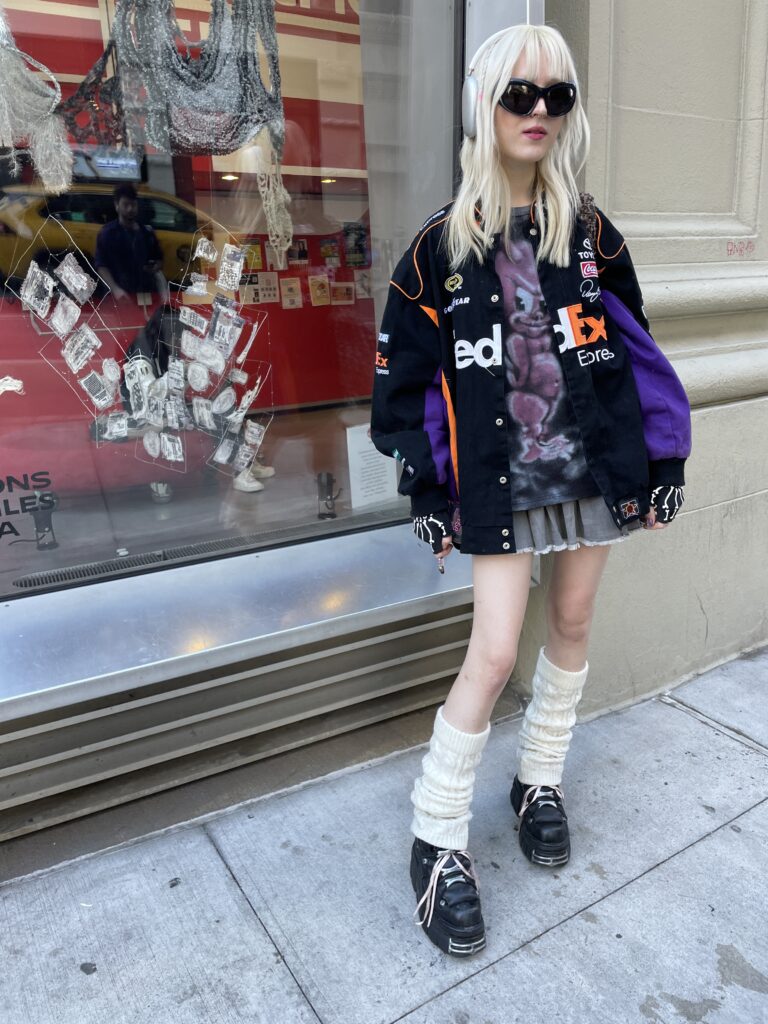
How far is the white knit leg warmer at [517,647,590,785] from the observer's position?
229 cm

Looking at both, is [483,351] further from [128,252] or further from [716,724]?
[716,724]

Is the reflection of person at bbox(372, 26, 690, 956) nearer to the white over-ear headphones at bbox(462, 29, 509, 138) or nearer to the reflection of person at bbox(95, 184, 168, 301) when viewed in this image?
the white over-ear headphones at bbox(462, 29, 509, 138)

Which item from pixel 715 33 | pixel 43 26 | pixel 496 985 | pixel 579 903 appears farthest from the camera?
pixel 715 33

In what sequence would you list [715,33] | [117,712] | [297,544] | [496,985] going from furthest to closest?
[297,544] < [715,33] < [117,712] < [496,985]

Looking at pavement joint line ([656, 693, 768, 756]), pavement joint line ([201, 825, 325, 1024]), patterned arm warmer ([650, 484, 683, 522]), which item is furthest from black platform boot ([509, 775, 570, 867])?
pavement joint line ([656, 693, 768, 756])

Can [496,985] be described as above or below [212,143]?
below

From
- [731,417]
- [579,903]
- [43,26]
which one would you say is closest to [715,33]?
[731,417]

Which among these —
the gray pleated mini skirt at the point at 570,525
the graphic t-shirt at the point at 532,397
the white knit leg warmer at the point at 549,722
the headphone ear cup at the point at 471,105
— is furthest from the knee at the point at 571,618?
the headphone ear cup at the point at 471,105

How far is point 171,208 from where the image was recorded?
3.10 metres

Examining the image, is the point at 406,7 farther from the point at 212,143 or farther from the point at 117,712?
the point at 117,712

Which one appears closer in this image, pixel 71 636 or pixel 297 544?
pixel 71 636

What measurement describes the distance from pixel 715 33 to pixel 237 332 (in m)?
2.09

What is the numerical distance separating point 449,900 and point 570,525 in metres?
0.96

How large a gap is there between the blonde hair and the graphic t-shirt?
6 cm
